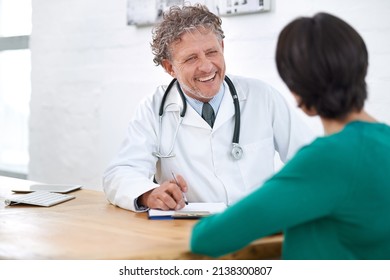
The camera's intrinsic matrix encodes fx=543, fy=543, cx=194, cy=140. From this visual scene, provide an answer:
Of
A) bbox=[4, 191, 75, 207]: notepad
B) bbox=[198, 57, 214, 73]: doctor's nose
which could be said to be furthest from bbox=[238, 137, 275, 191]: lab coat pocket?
bbox=[4, 191, 75, 207]: notepad

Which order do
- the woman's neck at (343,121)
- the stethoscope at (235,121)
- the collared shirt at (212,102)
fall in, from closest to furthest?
1. the woman's neck at (343,121)
2. the stethoscope at (235,121)
3. the collared shirt at (212,102)

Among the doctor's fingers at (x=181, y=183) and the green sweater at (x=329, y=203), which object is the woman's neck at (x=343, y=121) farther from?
the doctor's fingers at (x=181, y=183)

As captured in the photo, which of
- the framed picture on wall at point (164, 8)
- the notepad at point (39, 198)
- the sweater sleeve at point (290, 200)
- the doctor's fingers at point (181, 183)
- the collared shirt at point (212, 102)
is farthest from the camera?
the framed picture on wall at point (164, 8)

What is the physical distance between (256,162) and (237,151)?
3.4 inches

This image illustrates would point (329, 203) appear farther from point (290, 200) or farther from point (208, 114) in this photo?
point (208, 114)

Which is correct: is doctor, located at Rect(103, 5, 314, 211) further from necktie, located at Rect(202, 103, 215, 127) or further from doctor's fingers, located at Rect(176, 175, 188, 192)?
doctor's fingers, located at Rect(176, 175, 188, 192)

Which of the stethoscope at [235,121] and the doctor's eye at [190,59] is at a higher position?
the doctor's eye at [190,59]

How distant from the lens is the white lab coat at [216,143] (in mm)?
1813

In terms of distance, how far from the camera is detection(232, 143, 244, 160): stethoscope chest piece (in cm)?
181

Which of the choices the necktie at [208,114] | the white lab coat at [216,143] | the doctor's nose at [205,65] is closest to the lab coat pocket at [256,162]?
the white lab coat at [216,143]

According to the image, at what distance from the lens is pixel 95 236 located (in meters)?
1.25

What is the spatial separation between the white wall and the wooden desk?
49.2 inches

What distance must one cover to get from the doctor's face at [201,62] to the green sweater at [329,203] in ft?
3.08
